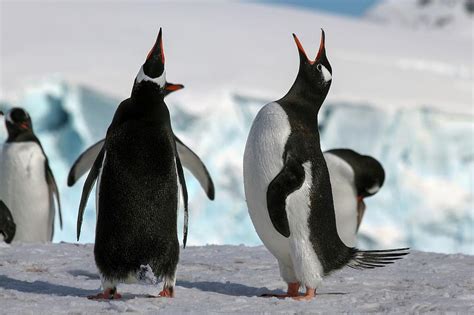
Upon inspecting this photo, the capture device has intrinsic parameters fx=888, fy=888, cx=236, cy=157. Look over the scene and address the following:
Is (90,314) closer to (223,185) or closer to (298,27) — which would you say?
(223,185)

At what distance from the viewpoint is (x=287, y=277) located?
12.4 feet

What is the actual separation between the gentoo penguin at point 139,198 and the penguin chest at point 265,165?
0.32 m

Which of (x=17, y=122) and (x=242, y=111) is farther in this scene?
(x=242, y=111)

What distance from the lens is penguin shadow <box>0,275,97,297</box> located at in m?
3.79

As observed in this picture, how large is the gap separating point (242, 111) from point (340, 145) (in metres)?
1.51

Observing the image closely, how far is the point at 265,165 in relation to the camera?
3.69m

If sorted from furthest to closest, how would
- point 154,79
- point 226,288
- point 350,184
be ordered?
point 350,184 < point 226,288 < point 154,79

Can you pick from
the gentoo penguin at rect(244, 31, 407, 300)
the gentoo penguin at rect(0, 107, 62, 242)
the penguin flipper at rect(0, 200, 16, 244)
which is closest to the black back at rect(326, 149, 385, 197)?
the penguin flipper at rect(0, 200, 16, 244)

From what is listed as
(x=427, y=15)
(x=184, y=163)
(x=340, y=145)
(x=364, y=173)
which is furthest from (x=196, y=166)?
(x=427, y=15)

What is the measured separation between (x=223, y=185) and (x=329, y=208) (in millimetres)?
8299

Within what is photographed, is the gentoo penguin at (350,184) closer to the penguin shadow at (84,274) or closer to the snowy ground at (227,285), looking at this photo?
the snowy ground at (227,285)

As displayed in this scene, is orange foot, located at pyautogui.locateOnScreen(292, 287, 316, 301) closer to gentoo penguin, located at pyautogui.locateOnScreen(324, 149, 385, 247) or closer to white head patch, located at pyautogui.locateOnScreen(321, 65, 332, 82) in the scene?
white head patch, located at pyautogui.locateOnScreen(321, 65, 332, 82)

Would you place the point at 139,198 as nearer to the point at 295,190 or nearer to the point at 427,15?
the point at 295,190

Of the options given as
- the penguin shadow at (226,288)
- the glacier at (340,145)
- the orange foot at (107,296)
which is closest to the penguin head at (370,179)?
the penguin shadow at (226,288)
